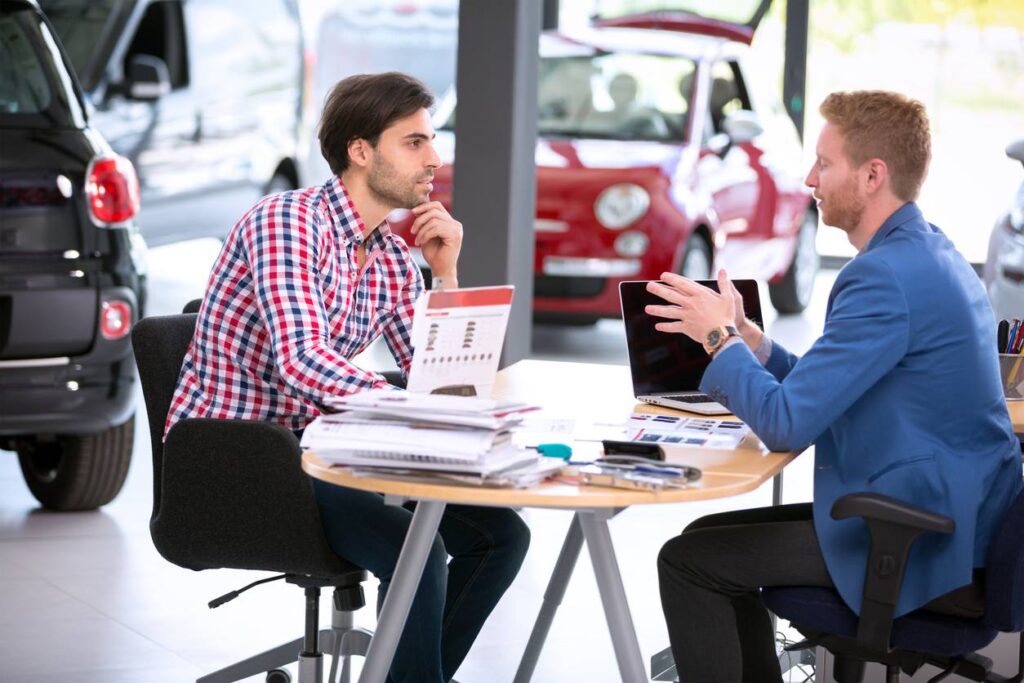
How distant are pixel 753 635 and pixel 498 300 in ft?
2.42

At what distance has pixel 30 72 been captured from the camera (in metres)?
4.43

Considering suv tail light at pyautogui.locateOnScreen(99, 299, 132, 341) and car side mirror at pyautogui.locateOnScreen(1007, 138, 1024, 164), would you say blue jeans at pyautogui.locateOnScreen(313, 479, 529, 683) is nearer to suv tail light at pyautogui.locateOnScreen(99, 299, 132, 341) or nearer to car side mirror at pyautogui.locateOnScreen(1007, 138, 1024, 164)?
suv tail light at pyautogui.locateOnScreen(99, 299, 132, 341)

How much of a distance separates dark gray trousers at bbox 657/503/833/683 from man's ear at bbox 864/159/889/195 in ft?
1.79

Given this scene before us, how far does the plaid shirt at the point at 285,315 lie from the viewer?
9.11 ft

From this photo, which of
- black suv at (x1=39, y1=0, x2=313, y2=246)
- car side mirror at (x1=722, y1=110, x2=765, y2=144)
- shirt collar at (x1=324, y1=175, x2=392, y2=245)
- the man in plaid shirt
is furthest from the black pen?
black suv at (x1=39, y1=0, x2=313, y2=246)

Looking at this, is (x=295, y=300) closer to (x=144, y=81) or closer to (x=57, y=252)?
(x=57, y=252)

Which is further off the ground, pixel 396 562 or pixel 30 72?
pixel 30 72

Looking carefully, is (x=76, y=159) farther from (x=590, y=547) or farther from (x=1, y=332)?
(x=590, y=547)

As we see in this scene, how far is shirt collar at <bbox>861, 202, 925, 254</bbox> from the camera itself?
268cm

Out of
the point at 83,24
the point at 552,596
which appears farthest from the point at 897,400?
the point at 83,24

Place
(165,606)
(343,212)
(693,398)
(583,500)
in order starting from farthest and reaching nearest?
1. (165,606)
2. (693,398)
3. (343,212)
4. (583,500)

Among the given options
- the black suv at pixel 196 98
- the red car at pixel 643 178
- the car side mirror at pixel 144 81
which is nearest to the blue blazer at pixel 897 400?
the car side mirror at pixel 144 81

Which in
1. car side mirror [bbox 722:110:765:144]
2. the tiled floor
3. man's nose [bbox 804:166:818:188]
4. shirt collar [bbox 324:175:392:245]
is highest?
man's nose [bbox 804:166:818:188]

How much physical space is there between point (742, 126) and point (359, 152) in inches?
139
